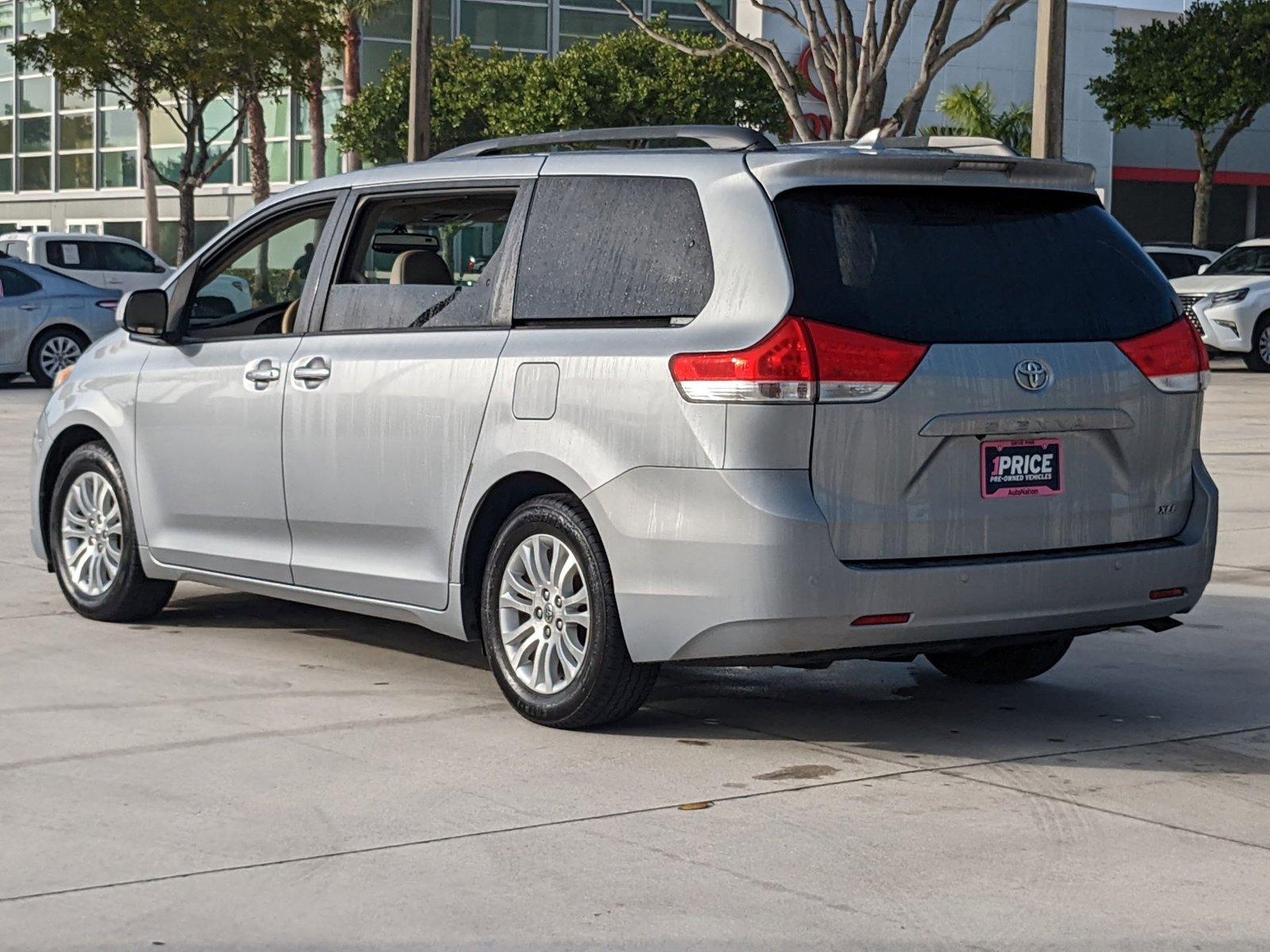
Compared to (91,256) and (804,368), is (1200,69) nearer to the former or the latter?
(91,256)

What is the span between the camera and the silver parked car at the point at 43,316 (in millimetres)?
22812

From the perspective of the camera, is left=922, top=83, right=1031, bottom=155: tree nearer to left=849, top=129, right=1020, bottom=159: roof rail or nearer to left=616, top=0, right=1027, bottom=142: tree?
left=616, top=0, right=1027, bottom=142: tree

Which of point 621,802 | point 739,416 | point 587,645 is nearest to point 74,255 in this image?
point 587,645

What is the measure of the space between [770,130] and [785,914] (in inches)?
1805

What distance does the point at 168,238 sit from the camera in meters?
57.0

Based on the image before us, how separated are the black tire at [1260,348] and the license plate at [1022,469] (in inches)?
896

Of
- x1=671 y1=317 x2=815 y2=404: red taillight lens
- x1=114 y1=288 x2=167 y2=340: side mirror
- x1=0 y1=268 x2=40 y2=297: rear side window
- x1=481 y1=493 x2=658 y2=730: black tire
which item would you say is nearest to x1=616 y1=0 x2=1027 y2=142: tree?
x1=0 y1=268 x2=40 y2=297: rear side window

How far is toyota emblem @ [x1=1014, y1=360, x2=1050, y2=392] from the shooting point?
20.0 ft

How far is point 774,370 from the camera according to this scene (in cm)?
583

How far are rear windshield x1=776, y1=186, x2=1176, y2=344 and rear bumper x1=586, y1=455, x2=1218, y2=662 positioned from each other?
59 cm

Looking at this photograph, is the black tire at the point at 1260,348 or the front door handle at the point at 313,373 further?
the black tire at the point at 1260,348

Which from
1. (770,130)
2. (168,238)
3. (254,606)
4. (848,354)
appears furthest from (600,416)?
(168,238)

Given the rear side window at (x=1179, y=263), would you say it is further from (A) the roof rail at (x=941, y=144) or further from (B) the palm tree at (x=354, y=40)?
(A) the roof rail at (x=941, y=144)

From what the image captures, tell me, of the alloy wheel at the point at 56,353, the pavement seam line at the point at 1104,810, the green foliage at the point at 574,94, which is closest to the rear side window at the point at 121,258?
the alloy wheel at the point at 56,353
